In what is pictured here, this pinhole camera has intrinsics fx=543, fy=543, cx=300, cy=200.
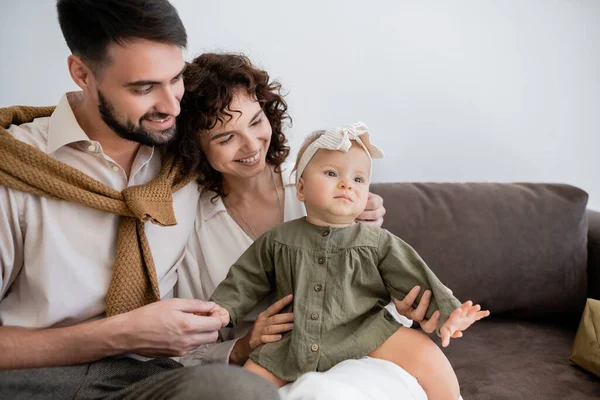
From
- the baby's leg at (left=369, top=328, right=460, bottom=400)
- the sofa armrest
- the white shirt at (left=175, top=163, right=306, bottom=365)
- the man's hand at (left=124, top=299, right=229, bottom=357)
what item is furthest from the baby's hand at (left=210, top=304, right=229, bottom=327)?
the sofa armrest

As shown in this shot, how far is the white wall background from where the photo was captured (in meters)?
2.17

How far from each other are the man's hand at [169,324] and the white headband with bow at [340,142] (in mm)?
445

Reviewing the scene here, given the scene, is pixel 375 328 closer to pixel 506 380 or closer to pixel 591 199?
pixel 506 380

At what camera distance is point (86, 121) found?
61.7 inches

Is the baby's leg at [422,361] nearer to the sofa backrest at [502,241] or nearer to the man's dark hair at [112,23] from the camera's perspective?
the sofa backrest at [502,241]

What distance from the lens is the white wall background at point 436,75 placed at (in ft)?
7.11

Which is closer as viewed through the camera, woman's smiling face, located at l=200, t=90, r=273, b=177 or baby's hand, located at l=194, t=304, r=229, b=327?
baby's hand, located at l=194, t=304, r=229, b=327

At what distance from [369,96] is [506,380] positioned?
1.23 meters

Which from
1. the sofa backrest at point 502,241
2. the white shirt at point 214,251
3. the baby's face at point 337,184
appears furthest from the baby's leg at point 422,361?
the sofa backrest at point 502,241

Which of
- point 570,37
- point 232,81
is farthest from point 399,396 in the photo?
point 570,37

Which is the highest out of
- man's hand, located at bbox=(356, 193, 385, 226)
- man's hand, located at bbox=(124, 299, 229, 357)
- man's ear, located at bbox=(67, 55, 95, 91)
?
man's ear, located at bbox=(67, 55, 95, 91)

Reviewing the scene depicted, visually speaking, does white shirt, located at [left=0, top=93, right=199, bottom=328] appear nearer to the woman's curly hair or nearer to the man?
the man

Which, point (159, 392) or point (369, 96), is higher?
point (369, 96)

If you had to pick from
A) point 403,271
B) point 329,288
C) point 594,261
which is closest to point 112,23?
point 329,288
